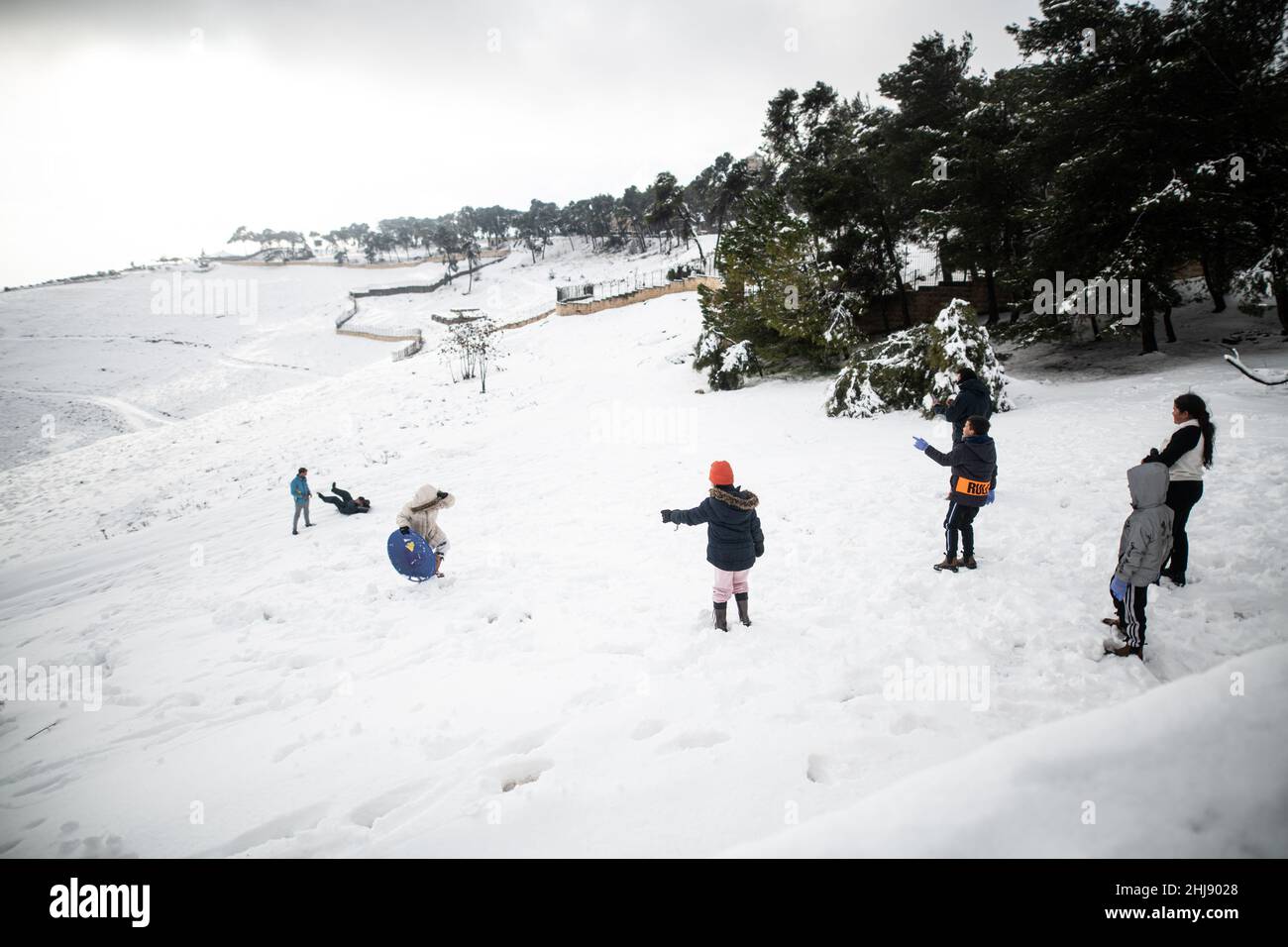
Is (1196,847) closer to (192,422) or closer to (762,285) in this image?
(762,285)

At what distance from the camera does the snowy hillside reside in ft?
6.04

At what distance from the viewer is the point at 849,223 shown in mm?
21406

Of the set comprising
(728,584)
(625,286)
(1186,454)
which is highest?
(625,286)

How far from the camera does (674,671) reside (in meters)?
4.97

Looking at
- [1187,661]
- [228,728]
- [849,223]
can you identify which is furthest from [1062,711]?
[849,223]

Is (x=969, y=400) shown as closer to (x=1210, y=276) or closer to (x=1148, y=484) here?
(x=1148, y=484)

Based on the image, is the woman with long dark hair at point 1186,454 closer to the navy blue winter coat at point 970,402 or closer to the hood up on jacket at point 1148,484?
the hood up on jacket at point 1148,484

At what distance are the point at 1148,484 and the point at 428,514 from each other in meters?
8.25

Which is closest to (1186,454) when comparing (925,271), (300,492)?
(300,492)

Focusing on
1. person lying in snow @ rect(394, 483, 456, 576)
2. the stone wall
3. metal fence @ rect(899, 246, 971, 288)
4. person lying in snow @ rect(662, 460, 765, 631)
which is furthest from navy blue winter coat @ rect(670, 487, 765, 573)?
the stone wall

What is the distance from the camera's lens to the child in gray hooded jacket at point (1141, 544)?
4.25m

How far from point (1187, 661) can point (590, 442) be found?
13.2 metres

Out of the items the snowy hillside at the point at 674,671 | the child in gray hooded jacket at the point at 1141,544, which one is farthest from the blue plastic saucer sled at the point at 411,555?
the child in gray hooded jacket at the point at 1141,544

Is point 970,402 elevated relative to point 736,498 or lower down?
elevated
